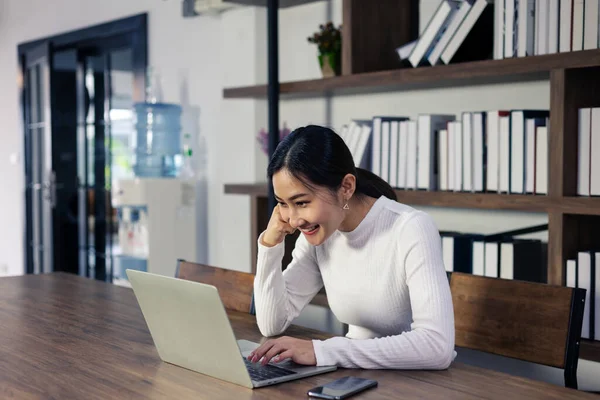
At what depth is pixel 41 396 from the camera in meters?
1.38

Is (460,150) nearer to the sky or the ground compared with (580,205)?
nearer to the sky

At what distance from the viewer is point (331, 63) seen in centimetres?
320

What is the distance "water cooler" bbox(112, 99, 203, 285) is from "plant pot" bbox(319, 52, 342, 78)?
55.4 inches

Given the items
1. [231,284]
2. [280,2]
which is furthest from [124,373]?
[280,2]

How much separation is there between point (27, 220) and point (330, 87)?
374cm

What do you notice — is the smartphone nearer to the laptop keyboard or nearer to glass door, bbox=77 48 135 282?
the laptop keyboard

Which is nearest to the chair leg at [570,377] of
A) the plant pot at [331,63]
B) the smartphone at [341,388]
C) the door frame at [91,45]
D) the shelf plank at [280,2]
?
the smartphone at [341,388]

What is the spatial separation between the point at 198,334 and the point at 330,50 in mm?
1949

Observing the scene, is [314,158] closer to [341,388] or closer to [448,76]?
[341,388]

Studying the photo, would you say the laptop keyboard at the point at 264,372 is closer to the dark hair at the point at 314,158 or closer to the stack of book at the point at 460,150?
the dark hair at the point at 314,158

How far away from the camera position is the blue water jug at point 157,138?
452 cm

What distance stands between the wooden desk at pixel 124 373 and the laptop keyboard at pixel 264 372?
0.13ft

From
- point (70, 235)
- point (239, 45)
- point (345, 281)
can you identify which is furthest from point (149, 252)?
point (345, 281)

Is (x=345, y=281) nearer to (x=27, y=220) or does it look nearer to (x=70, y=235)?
(x=70, y=235)
